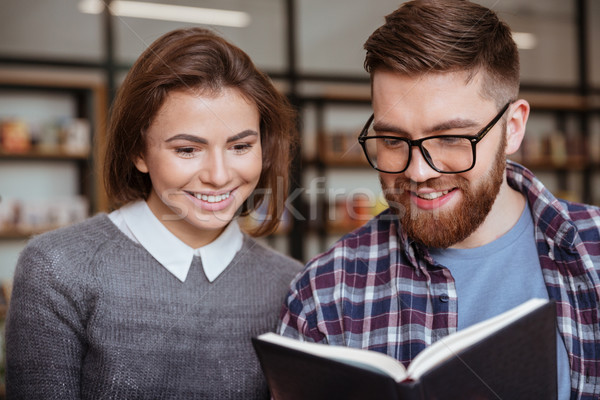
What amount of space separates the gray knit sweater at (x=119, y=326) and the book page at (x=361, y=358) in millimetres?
639

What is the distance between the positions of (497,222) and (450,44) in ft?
1.54

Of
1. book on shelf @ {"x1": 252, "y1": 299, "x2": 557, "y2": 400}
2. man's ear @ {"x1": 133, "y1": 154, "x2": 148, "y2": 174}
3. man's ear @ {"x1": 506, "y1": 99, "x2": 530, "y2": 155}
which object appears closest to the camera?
book on shelf @ {"x1": 252, "y1": 299, "x2": 557, "y2": 400}

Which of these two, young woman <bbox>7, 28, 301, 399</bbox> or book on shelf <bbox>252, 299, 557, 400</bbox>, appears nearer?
book on shelf <bbox>252, 299, 557, 400</bbox>

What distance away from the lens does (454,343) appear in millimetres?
974

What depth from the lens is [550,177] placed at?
6445 millimetres

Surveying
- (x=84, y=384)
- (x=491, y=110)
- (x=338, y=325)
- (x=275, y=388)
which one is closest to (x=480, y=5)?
(x=491, y=110)

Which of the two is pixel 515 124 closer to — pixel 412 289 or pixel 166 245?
pixel 412 289

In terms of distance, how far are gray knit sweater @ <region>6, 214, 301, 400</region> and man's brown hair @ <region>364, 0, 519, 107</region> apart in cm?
78

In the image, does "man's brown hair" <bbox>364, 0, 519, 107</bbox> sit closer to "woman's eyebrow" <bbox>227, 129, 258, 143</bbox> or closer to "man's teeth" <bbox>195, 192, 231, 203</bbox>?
"woman's eyebrow" <bbox>227, 129, 258, 143</bbox>

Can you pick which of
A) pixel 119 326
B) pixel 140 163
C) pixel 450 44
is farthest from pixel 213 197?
pixel 450 44

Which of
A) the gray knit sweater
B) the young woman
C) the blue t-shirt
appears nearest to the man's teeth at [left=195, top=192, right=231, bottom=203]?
the young woman

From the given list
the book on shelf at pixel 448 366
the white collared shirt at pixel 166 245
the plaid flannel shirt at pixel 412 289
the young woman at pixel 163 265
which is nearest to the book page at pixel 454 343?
the book on shelf at pixel 448 366

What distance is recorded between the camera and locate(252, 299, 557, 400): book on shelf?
0.94 m

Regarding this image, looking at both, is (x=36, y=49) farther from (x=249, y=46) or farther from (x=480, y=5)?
(x=480, y=5)
